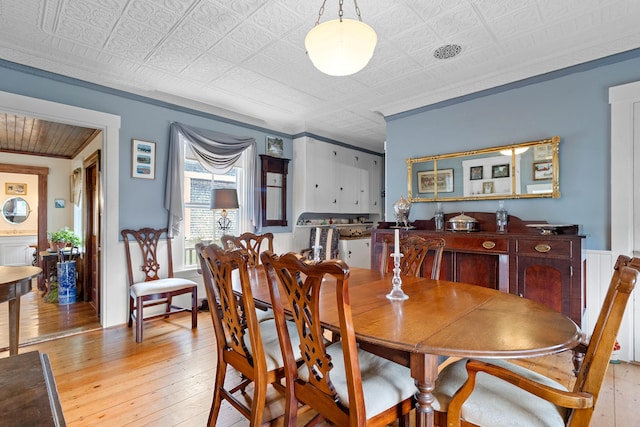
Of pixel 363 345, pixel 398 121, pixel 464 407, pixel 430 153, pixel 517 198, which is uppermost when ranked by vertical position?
pixel 398 121

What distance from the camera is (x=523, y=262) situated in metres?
2.61

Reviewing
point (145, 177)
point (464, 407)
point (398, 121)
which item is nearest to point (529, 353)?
point (464, 407)

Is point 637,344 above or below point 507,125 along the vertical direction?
below

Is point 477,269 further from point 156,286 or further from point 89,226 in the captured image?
point 89,226

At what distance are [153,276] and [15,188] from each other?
16.5 feet

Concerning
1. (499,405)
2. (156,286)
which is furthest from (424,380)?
(156,286)

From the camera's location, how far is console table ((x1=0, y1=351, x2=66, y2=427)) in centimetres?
54

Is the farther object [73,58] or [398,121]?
[398,121]

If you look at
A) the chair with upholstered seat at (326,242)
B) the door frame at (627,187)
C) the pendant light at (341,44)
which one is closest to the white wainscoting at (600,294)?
the door frame at (627,187)

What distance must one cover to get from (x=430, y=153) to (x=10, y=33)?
391cm

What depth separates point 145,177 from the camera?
358 cm

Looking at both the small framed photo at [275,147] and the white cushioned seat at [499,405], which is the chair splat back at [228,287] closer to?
the white cushioned seat at [499,405]

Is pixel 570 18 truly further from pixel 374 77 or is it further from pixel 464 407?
pixel 464 407

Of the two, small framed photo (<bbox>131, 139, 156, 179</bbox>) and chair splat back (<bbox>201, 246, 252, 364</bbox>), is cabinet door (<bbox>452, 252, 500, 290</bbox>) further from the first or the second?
small framed photo (<bbox>131, 139, 156, 179</bbox>)
